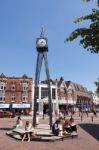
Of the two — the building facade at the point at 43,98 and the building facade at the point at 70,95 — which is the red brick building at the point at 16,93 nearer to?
the building facade at the point at 43,98

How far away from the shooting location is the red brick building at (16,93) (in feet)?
237

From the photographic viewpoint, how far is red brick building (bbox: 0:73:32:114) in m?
72.2

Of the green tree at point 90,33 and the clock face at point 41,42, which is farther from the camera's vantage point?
the clock face at point 41,42

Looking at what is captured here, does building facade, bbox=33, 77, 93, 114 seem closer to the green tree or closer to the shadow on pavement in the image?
the shadow on pavement

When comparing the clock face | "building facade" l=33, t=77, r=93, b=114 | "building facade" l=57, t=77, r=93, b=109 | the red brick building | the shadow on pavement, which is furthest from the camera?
"building facade" l=57, t=77, r=93, b=109

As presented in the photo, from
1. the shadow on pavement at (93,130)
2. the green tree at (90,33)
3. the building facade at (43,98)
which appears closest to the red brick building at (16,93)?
the building facade at (43,98)

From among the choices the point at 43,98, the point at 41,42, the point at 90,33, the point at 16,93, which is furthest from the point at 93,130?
the point at 43,98

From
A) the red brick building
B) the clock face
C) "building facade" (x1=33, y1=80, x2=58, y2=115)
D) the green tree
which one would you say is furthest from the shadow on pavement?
"building facade" (x1=33, y1=80, x2=58, y2=115)

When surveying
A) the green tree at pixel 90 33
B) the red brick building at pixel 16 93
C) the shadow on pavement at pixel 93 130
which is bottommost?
the shadow on pavement at pixel 93 130

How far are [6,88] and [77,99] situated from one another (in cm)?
3472

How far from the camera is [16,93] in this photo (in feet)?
240

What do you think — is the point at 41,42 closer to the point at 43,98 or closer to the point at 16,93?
the point at 16,93

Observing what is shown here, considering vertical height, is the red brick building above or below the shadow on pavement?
above

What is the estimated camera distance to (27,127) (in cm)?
1962
